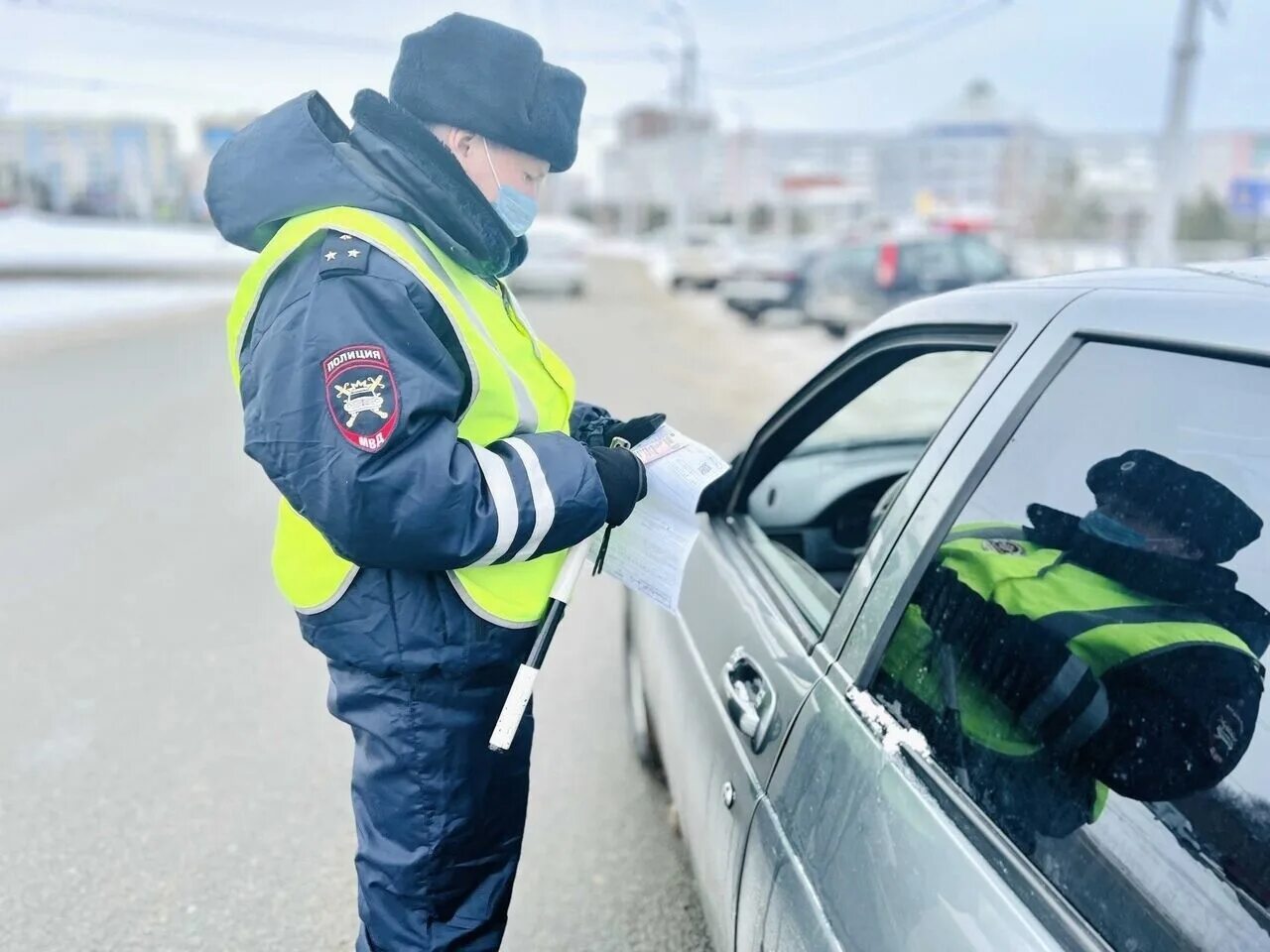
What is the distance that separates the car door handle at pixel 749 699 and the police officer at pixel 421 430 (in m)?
0.38

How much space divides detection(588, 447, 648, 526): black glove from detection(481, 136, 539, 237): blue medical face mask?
1.40 ft

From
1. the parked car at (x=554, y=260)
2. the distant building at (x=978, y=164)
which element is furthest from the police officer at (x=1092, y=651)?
the distant building at (x=978, y=164)

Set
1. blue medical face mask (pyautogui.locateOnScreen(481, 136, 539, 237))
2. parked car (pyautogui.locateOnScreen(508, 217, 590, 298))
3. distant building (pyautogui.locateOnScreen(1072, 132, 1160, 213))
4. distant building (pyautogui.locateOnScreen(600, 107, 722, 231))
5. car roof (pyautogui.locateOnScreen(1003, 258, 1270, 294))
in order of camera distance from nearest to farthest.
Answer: car roof (pyautogui.locateOnScreen(1003, 258, 1270, 294)) < blue medical face mask (pyautogui.locateOnScreen(481, 136, 539, 237)) < parked car (pyautogui.locateOnScreen(508, 217, 590, 298)) < distant building (pyautogui.locateOnScreen(1072, 132, 1160, 213)) < distant building (pyautogui.locateOnScreen(600, 107, 722, 231))

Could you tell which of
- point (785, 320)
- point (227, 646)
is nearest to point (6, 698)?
point (227, 646)

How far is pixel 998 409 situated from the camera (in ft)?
4.88

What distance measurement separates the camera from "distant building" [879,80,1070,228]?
71250mm

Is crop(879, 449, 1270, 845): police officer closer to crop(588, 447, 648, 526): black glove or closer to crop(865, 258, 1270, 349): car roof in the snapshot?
crop(865, 258, 1270, 349): car roof

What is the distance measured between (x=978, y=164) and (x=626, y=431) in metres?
104

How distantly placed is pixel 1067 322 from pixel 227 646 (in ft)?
11.5

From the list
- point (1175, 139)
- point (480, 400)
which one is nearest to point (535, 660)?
point (480, 400)

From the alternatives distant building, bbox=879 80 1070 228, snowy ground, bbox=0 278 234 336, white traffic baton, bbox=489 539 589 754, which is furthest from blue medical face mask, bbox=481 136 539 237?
distant building, bbox=879 80 1070 228

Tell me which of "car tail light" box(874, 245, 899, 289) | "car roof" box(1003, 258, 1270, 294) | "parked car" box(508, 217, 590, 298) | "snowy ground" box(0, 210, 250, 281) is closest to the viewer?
"car roof" box(1003, 258, 1270, 294)

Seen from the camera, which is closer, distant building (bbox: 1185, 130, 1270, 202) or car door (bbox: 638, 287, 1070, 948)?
car door (bbox: 638, 287, 1070, 948)

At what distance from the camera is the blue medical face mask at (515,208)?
1.85 m
